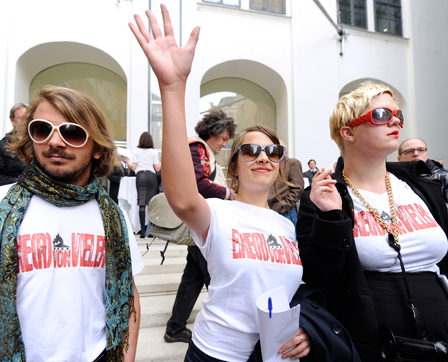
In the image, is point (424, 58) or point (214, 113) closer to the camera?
point (214, 113)

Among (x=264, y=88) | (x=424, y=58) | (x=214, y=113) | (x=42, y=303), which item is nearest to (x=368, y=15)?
(x=424, y=58)

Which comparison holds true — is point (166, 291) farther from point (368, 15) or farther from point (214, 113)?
point (368, 15)

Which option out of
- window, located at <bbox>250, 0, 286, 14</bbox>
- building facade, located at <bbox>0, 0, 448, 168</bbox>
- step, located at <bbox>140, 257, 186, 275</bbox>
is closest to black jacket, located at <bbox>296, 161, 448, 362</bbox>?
step, located at <bbox>140, 257, 186, 275</bbox>

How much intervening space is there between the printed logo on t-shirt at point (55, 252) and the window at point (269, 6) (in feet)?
31.9

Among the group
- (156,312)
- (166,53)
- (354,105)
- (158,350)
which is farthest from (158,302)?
(166,53)

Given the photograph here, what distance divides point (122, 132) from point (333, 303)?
980 cm

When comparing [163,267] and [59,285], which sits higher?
[59,285]

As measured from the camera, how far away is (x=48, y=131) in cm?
123

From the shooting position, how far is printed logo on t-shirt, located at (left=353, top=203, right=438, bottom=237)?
1.41 m

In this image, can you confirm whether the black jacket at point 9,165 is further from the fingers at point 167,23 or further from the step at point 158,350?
the fingers at point 167,23

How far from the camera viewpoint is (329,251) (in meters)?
1.29

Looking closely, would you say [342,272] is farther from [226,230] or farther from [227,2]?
[227,2]

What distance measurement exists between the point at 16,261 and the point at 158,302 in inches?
102

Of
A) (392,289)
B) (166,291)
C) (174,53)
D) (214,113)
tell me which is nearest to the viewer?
(174,53)
